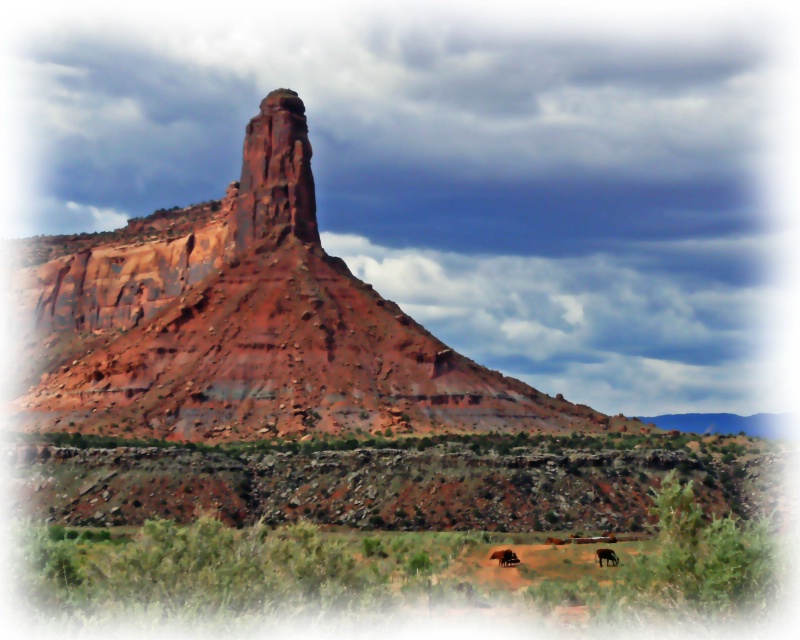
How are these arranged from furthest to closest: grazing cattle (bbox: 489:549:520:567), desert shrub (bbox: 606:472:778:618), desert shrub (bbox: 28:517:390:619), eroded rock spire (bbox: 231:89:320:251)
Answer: eroded rock spire (bbox: 231:89:320:251)
grazing cattle (bbox: 489:549:520:567)
desert shrub (bbox: 606:472:778:618)
desert shrub (bbox: 28:517:390:619)

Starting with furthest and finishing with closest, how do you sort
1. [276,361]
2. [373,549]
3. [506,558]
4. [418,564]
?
1. [276,361]
2. [373,549]
3. [506,558]
4. [418,564]

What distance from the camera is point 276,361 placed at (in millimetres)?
106812

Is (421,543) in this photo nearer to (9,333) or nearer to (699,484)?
(699,484)

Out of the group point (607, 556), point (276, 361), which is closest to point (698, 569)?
point (607, 556)

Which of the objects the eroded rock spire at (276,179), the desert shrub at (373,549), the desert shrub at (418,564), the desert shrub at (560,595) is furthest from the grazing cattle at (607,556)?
the eroded rock spire at (276,179)

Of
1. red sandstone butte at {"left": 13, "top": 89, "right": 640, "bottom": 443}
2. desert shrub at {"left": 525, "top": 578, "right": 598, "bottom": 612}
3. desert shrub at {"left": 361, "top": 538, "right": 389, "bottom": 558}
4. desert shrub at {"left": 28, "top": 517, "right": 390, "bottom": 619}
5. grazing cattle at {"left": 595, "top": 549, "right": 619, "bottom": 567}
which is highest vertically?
red sandstone butte at {"left": 13, "top": 89, "right": 640, "bottom": 443}

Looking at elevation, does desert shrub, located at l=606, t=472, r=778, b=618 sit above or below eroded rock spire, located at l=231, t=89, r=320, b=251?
below

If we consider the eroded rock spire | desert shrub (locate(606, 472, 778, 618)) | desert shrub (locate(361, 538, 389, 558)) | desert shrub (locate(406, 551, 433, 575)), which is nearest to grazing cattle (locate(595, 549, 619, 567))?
desert shrub (locate(406, 551, 433, 575))

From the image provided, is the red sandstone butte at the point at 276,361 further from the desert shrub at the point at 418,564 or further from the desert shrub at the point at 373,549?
the desert shrub at the point at 418,564

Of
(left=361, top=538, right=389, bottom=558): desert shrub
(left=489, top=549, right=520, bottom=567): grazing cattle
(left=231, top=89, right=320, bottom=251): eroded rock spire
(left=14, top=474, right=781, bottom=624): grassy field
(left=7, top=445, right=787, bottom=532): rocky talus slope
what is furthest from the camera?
(left=231, top=89, right=320, bottom=251): eroded rock spire

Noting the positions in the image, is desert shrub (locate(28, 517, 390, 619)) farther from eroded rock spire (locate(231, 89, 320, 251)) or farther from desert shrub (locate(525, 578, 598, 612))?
eroded rock spire (locate(231, 89, 320, 251))

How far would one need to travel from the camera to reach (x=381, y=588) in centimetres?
2758

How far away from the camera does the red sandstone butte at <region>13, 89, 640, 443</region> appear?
101812mm

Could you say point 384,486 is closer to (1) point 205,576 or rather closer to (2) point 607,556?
(2) point 607,556
